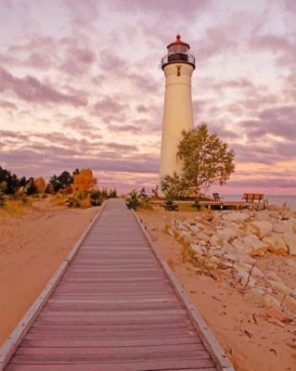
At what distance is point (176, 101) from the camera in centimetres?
3241

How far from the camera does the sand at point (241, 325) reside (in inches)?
203

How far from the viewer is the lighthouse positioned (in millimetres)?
32406

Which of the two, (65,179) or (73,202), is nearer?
(73,202)

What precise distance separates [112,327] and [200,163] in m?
26.6

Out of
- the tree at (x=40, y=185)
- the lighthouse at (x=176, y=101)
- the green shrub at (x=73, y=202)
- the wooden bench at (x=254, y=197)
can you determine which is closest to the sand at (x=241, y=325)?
the green shrub at (x=73, y=202)

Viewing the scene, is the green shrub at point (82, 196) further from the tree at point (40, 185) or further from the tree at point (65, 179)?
the tree at point (65, 179)

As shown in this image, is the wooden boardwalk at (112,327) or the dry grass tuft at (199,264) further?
the dry grass tuft at (199,264)

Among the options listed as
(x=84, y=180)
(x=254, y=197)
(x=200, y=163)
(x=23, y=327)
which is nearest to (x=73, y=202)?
(x=200, y=163)

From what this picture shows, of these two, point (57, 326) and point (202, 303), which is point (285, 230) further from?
point (57, 326)

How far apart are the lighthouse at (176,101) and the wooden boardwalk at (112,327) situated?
24.5 meters

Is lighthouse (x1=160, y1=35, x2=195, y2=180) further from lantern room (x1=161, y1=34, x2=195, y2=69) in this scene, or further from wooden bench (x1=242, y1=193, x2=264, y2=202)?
wooden bench (x1=242, y1=193, x2=264, y2=202)

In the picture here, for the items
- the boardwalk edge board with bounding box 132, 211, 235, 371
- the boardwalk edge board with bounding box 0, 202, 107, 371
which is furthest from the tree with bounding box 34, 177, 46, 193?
the boardwalk edge board with bounding box 132, 211, 235, 371

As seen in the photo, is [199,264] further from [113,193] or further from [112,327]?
[113,193]

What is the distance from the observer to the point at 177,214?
23344 millimetres
